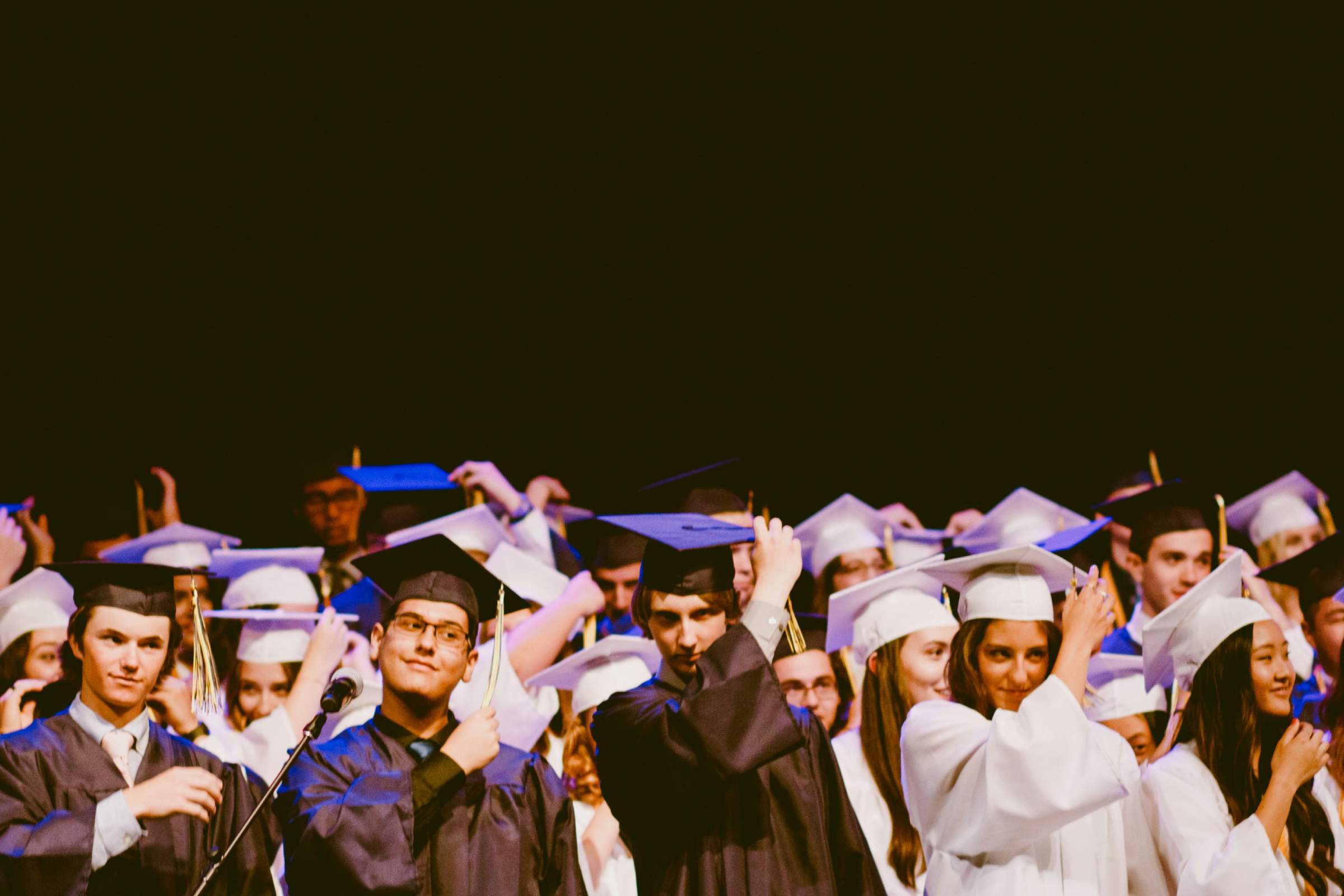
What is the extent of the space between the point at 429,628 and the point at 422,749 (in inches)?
10.9

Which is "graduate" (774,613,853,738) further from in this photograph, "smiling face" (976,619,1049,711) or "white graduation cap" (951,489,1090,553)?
"white graduation cap" (951,489,1090,553)

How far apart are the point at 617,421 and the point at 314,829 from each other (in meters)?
4.83

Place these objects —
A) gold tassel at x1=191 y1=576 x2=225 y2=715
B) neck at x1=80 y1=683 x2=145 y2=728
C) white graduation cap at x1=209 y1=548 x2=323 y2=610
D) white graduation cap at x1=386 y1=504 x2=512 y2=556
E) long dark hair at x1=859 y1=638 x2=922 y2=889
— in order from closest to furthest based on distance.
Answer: neck at x1=80 y1=683 x2=145 y2=728, gold tassel at x1=191 y1=576 x2=225 y2=715, long dark hair at x1=859 y1=638 x2=922 y2=889, white graduation cap at x1=209 y1=548 x2=323 y2=610, white graduation cap at x1=386 y1=504 x2=512 y2=556

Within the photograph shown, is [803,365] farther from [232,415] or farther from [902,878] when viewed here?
[902,878]

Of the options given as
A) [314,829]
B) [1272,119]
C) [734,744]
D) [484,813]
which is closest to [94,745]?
[314,829]

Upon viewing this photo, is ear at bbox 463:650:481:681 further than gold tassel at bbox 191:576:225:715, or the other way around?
gold tassel at bbox 191:576:225:715

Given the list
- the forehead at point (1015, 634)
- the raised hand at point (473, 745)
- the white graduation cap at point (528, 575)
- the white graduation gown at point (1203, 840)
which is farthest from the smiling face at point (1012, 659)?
the white graduation cap at point (528, 575)

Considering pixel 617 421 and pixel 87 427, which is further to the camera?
pixel 617 421

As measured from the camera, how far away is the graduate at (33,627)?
431cm

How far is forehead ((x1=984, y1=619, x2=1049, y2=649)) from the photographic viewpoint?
3049 mm

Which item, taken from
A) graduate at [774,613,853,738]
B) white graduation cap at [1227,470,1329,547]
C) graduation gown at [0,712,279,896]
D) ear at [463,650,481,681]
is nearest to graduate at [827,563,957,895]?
graduate at [774,613,853,738]

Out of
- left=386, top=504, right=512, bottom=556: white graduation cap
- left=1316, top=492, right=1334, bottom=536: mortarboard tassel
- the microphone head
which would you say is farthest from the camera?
left=1316, top=492, right=1334, bottom=536: mortarboard tassel

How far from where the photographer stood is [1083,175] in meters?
7.19

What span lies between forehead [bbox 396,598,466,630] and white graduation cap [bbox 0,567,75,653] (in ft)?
6.25
